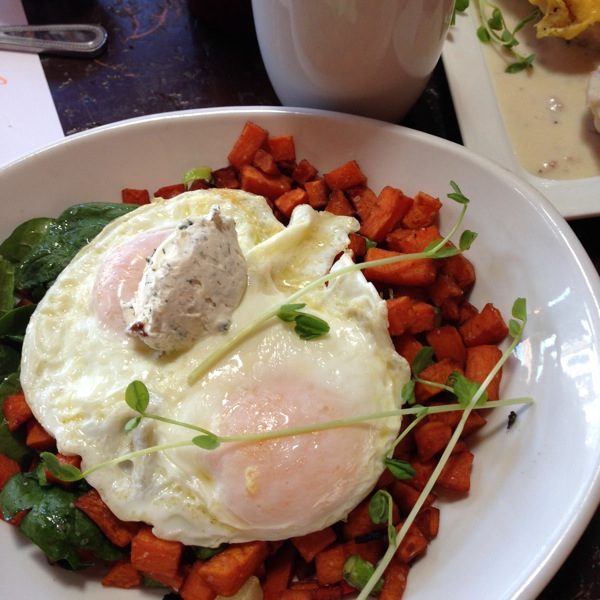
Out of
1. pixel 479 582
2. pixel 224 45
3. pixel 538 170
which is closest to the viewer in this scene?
pixel 479 582

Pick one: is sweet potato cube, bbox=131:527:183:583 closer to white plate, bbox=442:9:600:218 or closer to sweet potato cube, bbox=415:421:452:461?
sweet potato cube, bbox=415:421:452:461

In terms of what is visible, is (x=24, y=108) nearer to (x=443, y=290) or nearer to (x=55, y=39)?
(x=55, y=39)

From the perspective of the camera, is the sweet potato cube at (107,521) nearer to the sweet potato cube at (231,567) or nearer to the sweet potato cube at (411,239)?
the sweet potato cube at (231,567)

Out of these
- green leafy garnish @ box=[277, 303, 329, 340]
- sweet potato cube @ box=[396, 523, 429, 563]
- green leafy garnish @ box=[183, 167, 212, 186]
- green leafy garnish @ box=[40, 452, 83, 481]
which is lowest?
sweet potato cube @ box=[396, 523, 429, 563]

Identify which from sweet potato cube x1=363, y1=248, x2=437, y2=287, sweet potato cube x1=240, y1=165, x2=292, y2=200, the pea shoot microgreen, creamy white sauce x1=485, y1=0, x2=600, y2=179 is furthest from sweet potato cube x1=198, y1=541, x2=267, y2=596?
the pea shoot microgreen

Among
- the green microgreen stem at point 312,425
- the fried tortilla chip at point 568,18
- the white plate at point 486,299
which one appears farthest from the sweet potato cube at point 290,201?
the fried tortilla chip at point 568,18

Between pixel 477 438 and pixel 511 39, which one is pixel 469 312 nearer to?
pixel 477 438

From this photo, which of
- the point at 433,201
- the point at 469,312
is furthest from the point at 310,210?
the point at 469,312
